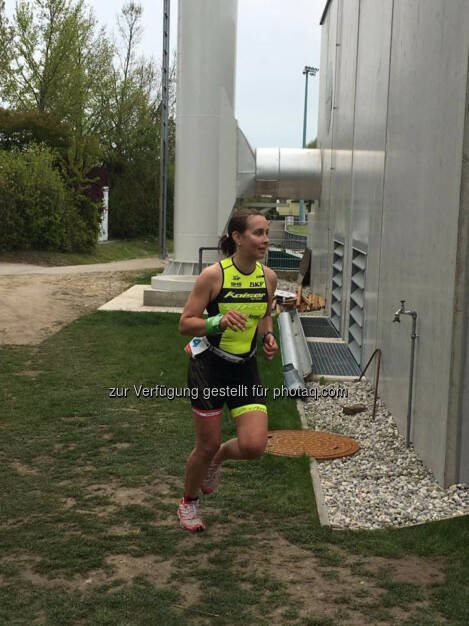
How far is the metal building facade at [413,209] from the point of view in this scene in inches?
214

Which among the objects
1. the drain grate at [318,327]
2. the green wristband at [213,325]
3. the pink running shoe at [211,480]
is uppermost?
the green wristband at [213,325]

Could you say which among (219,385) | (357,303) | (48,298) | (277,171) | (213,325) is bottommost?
(48,298)

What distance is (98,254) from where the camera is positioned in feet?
112

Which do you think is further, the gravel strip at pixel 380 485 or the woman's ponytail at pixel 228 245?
the gravel strip at pixel 380 485

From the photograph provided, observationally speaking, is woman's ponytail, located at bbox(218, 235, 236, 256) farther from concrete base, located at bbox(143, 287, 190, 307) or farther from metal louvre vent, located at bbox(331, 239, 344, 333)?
concrete base, located at bbox(143, 287, 190, 307)

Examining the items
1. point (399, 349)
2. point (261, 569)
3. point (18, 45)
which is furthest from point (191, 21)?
point (18, 45)

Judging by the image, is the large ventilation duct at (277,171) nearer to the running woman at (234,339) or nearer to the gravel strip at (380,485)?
the gravel strip at (380,485)

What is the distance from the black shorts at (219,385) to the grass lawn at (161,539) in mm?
781

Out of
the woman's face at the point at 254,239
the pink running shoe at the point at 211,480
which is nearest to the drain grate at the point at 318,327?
the pink running shoe at the point at 211,480

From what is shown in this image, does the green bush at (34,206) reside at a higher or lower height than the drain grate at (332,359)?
higher

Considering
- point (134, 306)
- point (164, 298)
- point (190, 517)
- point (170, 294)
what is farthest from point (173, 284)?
point (190, 517)

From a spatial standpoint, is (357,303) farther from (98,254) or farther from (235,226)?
(98,254)

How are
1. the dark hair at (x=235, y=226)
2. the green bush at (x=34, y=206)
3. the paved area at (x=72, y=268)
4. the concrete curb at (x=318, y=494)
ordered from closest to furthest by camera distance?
the dark hair at (x=235, y=226), the concrete curb at (x=318, y=494), the paved area at (x=72, y=268), the green bush at (x=34, y=206)

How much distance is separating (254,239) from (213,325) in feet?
1.82
